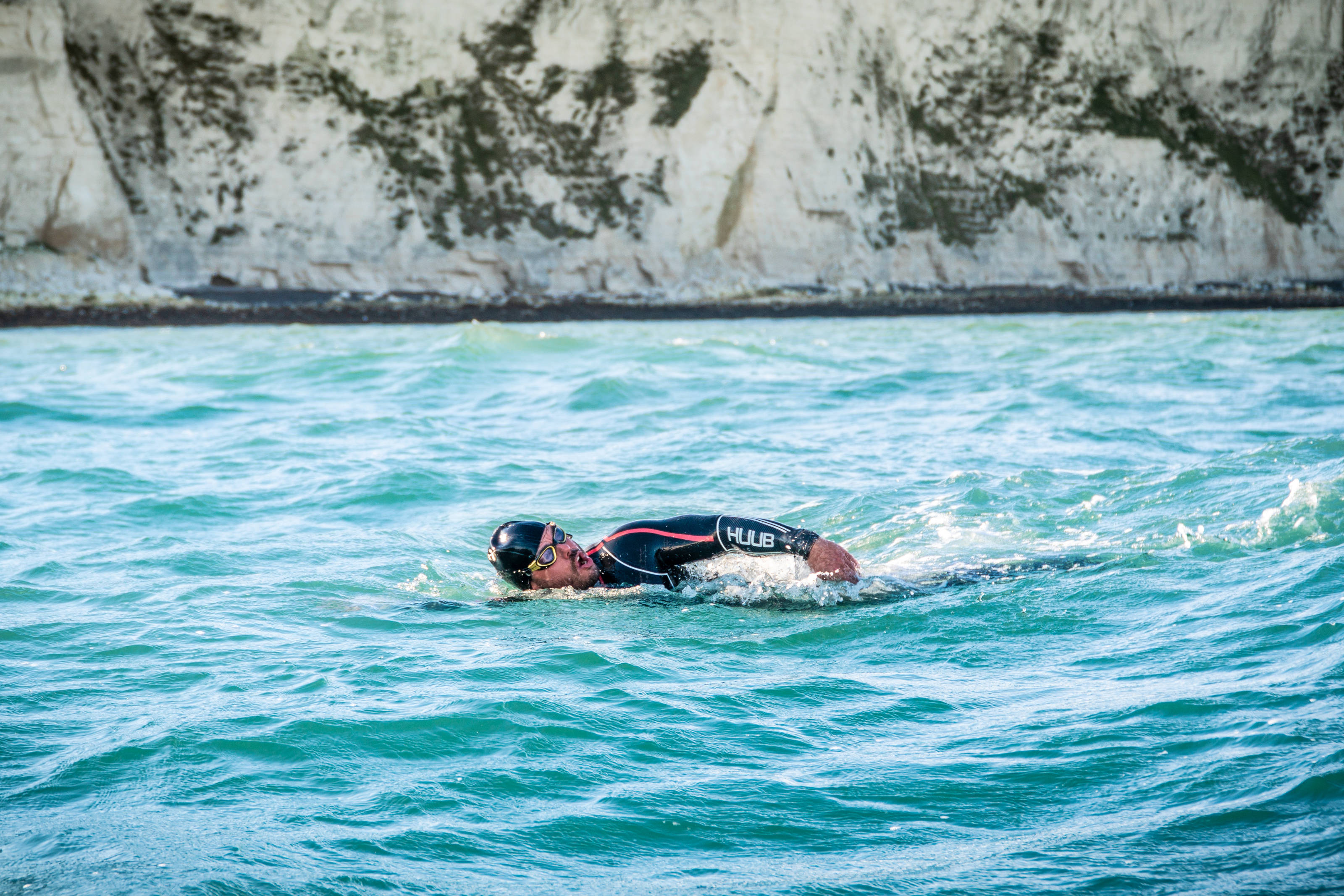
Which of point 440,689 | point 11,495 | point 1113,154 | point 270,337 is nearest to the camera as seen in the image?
point 440,689

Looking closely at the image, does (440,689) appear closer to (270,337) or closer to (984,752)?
(984,752)

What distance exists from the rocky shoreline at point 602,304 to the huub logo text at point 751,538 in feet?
68.3

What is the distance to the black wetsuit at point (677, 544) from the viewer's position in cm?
547

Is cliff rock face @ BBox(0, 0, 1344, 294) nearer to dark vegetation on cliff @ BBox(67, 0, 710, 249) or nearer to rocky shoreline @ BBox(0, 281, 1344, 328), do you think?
dark vegetation on cliff @ BBox(67, 0, 710, 249)

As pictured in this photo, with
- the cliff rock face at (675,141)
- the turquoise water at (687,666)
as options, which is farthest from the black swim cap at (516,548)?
the cliff rock face at (675,141)

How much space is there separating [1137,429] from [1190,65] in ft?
92.3

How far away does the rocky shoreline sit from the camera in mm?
24750

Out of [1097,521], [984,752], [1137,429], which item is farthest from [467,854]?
[1137,429]

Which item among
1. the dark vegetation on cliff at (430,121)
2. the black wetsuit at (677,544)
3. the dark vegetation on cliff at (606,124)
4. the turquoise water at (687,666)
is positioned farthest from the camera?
the dark vegetation on cliff at (606,124)

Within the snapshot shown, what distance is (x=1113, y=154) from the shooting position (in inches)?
1272

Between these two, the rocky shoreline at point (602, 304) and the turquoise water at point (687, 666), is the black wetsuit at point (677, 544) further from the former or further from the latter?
the rocky shoreline at point (602, 304)

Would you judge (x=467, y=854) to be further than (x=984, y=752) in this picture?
No

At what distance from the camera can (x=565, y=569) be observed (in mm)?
5672

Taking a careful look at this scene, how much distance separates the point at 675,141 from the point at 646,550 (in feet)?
86.9
